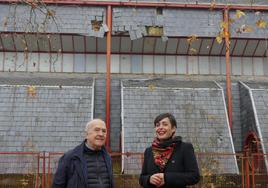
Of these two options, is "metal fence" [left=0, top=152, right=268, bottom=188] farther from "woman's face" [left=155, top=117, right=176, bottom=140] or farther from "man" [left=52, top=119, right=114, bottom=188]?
"woman's face" [left=155, top=117, right=176, bottom=140]

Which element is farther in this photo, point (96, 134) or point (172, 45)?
point (172, 45)

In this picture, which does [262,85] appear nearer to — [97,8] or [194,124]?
[194,124]

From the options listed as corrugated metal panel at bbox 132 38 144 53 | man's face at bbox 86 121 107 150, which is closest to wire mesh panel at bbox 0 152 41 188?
corrugated metal panel at bbox 132 38 144 53

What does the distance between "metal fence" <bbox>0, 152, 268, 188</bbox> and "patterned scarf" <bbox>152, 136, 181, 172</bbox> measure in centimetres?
819

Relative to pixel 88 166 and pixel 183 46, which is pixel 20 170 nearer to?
pixel 183 46

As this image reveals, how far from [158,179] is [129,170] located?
32.7ft

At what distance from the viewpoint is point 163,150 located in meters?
5.15

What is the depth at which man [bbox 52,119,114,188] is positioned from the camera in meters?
4.93

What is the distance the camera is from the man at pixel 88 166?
194 inches

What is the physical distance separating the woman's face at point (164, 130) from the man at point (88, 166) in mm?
617

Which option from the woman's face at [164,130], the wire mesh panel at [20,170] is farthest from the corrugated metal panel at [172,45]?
the woman's face at [164,130]

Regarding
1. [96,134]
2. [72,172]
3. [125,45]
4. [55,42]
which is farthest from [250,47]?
[72,172]

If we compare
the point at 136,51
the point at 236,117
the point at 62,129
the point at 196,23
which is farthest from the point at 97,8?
the point at 236,117

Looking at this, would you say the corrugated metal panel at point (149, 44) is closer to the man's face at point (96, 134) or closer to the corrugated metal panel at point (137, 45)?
the corrugated metal panel at point (137, 45)
